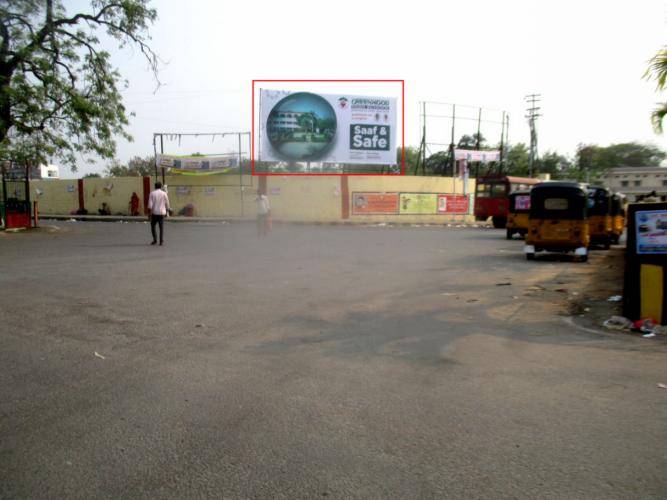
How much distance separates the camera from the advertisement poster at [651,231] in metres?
6.69

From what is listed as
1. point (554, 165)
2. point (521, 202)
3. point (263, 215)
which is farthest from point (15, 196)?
point (554, 165)

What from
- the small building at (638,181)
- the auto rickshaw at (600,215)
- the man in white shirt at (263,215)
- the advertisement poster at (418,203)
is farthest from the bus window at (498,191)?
the man in white shirt at (263,215)

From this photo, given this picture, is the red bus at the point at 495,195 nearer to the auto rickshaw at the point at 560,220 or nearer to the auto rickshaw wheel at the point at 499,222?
the auto rickshaw wheel at the point at 499,222

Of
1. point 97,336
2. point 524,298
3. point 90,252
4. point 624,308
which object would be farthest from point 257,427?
point 90,252

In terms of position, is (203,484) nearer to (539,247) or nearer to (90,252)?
(90,252)

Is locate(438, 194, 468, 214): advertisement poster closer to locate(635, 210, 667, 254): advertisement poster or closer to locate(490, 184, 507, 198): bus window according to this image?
locate(490, 184, 507, 198): bus window

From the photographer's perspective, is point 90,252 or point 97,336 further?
point 90,252

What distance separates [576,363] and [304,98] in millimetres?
32167

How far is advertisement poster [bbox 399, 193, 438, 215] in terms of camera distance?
37688mm

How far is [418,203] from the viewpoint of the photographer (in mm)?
38344

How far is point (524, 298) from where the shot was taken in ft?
29.1

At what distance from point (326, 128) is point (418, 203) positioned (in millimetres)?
8439

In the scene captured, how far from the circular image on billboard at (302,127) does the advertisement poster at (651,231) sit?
Result: 29899 millimetres

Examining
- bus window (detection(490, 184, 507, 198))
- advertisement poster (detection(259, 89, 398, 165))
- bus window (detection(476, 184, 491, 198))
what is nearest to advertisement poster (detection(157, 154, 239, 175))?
advertisement poster (detection(259, 89, 398, 165))
